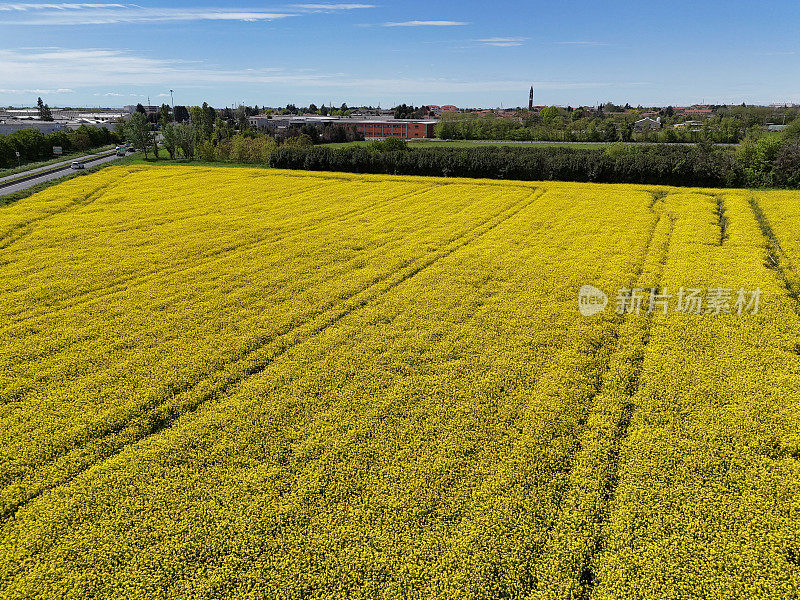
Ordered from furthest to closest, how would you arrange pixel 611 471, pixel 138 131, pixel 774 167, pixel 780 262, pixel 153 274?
pixel 138 131
pixel 774 167
pixel 780 262
pixel 153 274
pixel 611 471

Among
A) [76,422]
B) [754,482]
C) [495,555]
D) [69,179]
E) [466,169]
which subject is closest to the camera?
[495,555]

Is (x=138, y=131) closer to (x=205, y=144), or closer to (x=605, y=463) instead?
(x=205, y=144)

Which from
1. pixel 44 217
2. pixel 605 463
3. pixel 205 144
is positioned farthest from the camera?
pixel 205 144

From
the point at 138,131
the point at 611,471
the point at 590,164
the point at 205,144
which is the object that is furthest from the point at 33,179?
the point at 611,471

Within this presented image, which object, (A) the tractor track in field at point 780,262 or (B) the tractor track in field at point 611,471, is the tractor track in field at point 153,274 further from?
(A) the tractor track in field at point 780,262

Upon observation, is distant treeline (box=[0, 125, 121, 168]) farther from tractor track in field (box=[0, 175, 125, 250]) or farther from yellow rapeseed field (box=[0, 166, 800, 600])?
yellow rapeseed field (box=[0, 166, 800, 600])

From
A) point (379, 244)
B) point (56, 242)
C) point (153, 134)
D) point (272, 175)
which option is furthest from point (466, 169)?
point (153, 134)

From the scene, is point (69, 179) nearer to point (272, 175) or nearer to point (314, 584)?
point (272, 175)

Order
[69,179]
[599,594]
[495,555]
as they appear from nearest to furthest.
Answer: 1. [599,594]
2. [495,555]
3. [69,179]
